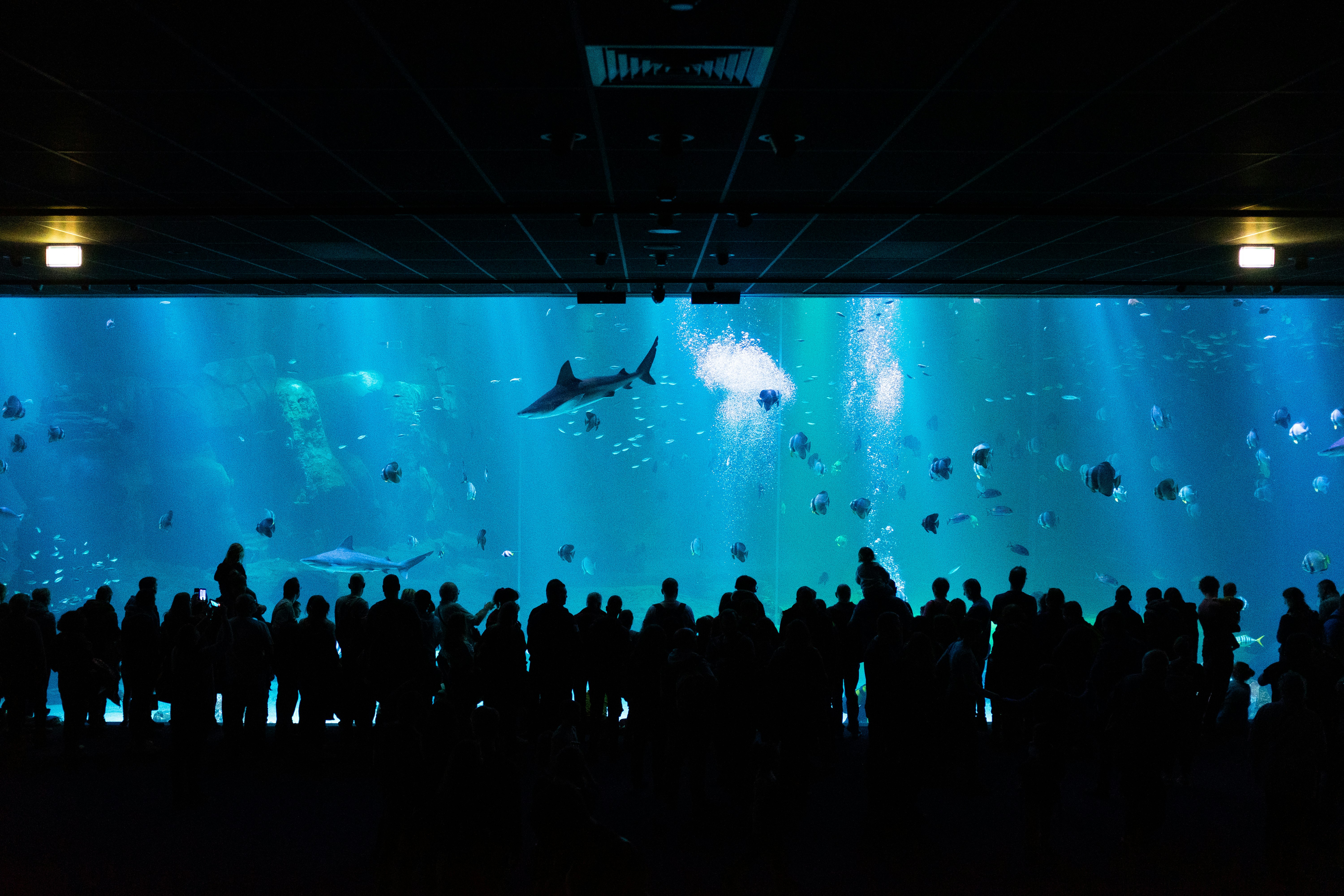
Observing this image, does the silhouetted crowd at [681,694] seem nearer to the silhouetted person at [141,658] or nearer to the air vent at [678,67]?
the silhouetted person at [141,658]

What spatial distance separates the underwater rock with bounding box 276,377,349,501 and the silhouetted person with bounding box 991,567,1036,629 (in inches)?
1593

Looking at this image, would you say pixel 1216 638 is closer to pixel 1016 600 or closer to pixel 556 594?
pixel 1016 600

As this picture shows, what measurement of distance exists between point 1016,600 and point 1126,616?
954mm

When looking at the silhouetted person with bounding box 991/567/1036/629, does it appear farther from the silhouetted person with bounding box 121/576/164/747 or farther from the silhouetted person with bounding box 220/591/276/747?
the silhouetted person with bounding box 121/576/164/747

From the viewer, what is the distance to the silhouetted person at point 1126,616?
6.91m

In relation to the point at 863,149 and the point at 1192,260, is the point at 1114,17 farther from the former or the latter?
the point at 1192,260

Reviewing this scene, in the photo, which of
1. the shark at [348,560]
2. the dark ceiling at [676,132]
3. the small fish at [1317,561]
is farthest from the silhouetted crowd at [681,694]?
the shark at [348,560]

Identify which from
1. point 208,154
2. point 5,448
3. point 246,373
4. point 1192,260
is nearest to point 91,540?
point 5,448

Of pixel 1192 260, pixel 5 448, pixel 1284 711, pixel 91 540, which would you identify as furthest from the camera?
pixel 91 540

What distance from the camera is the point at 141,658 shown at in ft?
24.3

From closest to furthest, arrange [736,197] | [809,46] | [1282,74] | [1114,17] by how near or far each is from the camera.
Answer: [1114,17], [809,46], [1282,74], [736,197]

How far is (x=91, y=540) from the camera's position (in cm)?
4900

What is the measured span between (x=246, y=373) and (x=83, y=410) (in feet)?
24.0

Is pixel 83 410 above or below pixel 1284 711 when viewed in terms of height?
above
